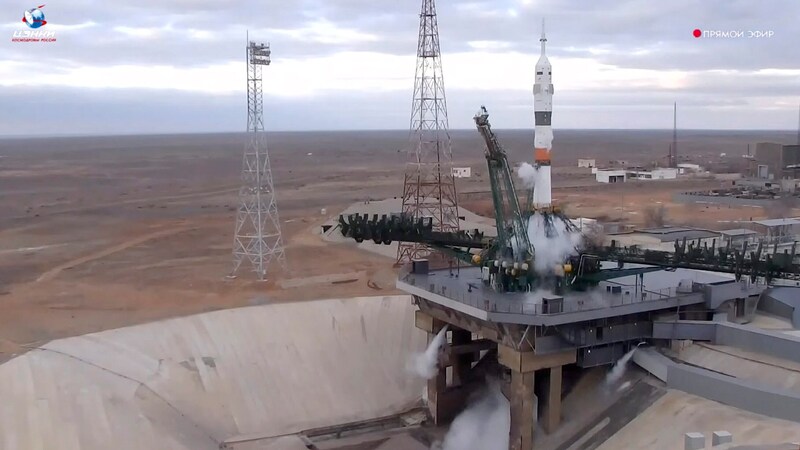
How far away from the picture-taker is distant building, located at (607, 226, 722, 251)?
5839 cm

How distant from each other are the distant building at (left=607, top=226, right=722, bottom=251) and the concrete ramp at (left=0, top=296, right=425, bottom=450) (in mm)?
19000

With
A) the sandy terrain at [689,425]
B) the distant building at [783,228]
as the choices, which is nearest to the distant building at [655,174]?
the distant building at [783,228]

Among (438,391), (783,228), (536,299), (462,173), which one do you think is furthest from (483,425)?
(462,173)

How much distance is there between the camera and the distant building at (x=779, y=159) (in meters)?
116

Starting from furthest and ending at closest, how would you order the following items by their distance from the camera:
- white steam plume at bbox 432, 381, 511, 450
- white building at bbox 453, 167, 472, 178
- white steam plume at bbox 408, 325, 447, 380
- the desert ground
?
white building at bbox 453, 167, 472, 178, the desert ground, white steam plume at bbox 408, 325, 447, 380, white steam plume at bbox 432, 381, 511, 450

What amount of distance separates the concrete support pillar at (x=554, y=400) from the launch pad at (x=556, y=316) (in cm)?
5

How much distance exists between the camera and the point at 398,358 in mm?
47219

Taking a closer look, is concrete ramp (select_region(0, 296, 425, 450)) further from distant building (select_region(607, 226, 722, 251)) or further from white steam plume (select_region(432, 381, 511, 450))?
distant building (select_region(607, 226, 722, 251))

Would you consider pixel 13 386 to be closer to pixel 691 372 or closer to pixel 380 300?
pixel 380 300

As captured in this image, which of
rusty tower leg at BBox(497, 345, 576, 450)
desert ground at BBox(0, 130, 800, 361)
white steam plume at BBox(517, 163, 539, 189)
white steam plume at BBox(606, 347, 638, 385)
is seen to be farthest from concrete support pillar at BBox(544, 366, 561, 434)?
desert ground at BBox(0, 130, 800, 361)

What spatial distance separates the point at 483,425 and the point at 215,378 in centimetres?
1452

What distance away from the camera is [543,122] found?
42.1 metres

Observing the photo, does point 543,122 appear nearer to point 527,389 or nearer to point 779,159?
point 527,389

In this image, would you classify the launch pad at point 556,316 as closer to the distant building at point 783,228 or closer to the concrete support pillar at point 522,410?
the concrete support pillar at point 522,410
